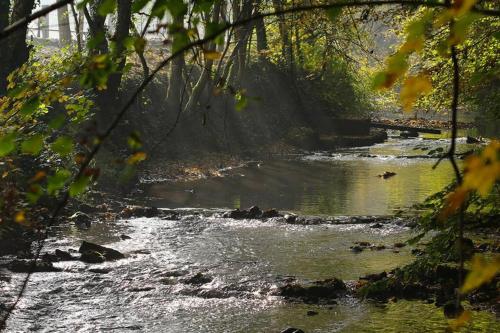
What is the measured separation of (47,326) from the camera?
784 cm

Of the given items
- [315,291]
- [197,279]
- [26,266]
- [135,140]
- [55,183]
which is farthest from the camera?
[26,266]

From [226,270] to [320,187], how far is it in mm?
8787

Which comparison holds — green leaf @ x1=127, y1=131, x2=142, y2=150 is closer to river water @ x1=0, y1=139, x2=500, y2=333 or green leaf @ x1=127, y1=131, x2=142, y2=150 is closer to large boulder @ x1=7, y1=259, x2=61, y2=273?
river water @ x1=0, y1=139, x2=500, y2=333

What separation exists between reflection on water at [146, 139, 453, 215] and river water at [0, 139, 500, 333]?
0.23ft

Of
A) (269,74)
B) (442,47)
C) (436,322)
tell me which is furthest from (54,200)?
(269,74)

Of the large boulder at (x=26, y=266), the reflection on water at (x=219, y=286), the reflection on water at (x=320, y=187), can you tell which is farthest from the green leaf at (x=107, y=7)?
the reflection on water at (x=320, y=187)

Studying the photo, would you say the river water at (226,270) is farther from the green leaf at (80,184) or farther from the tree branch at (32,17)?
the tree branch at (32,17)

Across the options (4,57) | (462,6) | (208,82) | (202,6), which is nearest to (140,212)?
(4,57)

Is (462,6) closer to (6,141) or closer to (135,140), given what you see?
(135,140)

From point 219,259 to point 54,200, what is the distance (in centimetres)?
436

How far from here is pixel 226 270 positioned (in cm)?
1026

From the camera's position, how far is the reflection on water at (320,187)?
16094 millimetres

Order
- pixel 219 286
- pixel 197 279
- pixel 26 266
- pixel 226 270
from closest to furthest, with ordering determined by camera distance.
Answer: pixel 219 286 < pixel 197 279 < pixel 26 266 < pixel 226 270

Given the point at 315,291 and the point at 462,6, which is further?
the point at 315,291
